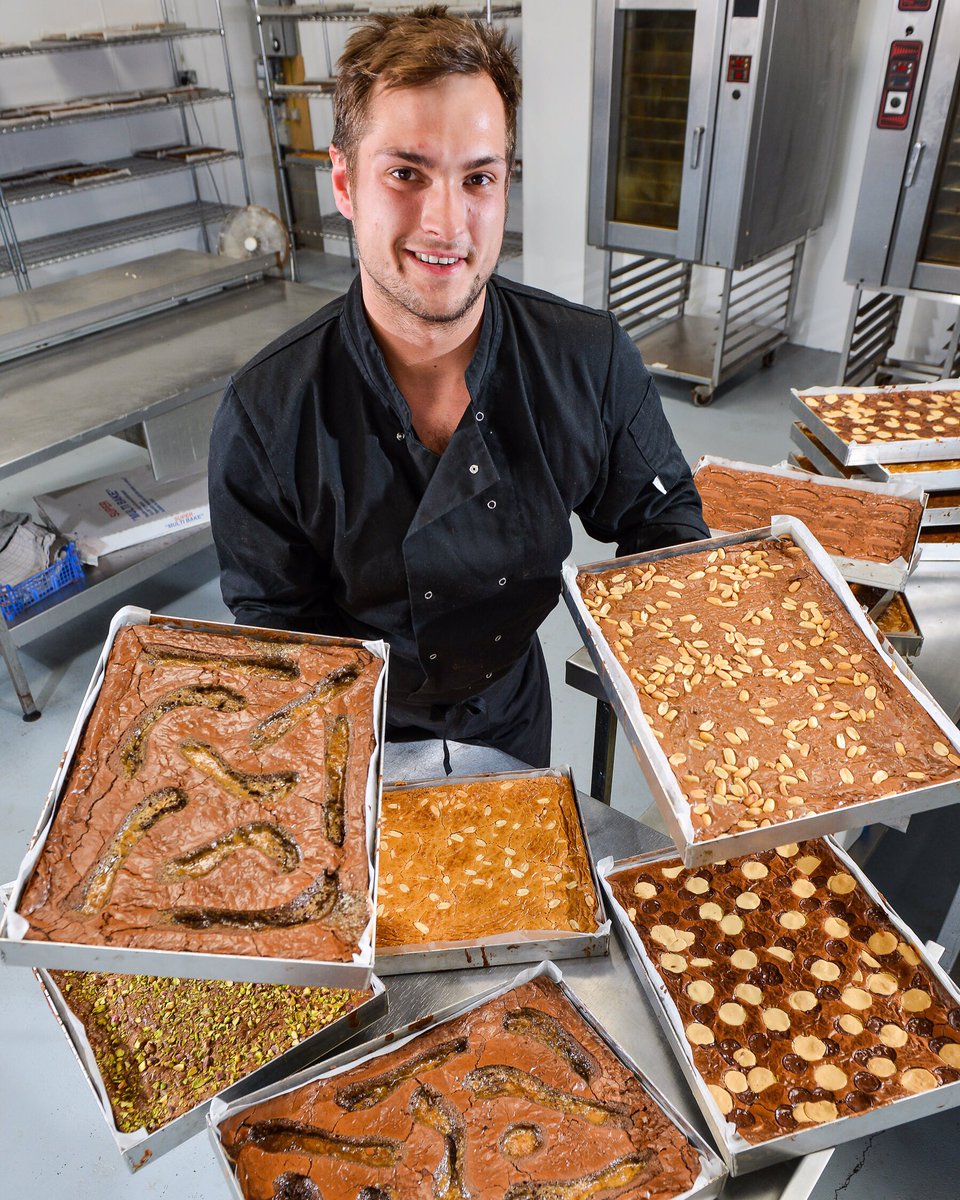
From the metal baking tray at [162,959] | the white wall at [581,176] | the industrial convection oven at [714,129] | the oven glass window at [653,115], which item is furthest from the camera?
the white wall at [581,176]

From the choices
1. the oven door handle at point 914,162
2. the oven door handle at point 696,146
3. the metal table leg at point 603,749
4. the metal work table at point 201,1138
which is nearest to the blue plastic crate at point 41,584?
the metal work table at point 201,1138

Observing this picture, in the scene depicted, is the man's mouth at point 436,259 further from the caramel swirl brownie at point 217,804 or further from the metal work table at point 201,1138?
the metal work table at point 201,1138

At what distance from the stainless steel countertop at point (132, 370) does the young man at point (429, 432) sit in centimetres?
161

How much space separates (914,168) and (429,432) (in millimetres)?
3402

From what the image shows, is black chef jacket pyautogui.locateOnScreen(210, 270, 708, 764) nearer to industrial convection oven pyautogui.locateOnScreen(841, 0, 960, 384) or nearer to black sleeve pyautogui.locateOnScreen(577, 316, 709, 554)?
black sleeve pyautogui.locateOnScreen(577, 316, 709, 554)

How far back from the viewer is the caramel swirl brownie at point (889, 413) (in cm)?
223

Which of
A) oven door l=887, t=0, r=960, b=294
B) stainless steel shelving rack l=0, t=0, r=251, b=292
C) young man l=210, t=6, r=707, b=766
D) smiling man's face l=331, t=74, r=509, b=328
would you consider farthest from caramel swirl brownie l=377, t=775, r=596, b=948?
stainless steel shelving rack l=0, t=0, r=251, b=292

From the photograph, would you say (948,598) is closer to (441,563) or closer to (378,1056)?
(441,563)

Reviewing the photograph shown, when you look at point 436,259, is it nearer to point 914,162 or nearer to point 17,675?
point 17,675

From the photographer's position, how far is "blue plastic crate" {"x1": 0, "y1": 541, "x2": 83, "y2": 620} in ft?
9.57

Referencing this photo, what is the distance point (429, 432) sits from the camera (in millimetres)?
1393

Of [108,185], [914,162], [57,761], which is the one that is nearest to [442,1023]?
[57,761]

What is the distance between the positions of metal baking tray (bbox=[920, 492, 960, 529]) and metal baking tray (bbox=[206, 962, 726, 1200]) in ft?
5.09

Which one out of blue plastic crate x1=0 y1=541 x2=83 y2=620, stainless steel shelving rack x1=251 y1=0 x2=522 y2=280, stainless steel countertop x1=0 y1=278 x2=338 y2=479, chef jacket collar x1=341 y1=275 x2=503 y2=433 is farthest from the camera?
stainless steel shelving rack x1=251 y1=0 x2=522 y2=280
